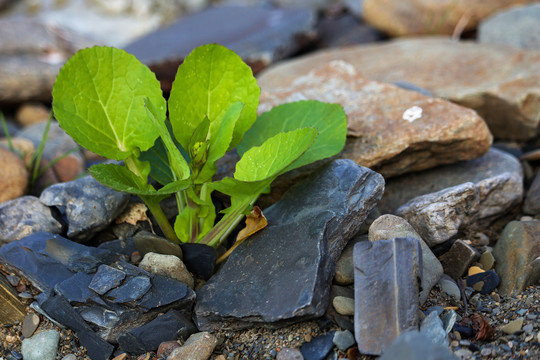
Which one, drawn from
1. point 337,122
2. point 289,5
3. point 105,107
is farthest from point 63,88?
point 289,5

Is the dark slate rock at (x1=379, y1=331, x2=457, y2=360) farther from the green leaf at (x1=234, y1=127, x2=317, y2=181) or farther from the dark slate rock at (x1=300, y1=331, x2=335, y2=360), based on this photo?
the green leaf at (x1=234, y1=127, x2=317, y2=181)

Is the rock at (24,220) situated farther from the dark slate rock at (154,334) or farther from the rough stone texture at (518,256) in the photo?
the rough stone texture at (518,256)

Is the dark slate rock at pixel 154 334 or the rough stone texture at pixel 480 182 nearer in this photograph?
the dark slate rock at pixel 154 334

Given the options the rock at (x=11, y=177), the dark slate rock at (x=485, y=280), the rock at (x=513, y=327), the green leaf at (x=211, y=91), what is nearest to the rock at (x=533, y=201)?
the dark slate rock at (x=485, y=280)

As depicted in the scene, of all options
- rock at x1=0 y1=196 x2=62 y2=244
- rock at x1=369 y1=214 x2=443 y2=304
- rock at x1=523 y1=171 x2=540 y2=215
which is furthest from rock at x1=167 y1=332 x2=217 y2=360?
rock at x1=523 y1=171 x2=540 y2=215

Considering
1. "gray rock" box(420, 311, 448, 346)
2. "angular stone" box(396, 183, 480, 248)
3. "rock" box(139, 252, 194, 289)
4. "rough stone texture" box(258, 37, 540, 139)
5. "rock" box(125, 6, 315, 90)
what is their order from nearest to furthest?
"gray rock" box(420, 311, 448, 346)
"rock" box(139, 252, 194, 289)
"angular stone" box(396, 183, 480, 248)
"rough stone texture" box(258, 37, 540, 139)
"rock" box(125, 6, 315, 90)

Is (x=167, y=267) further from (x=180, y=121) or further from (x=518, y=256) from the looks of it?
(x=518, y=256)
